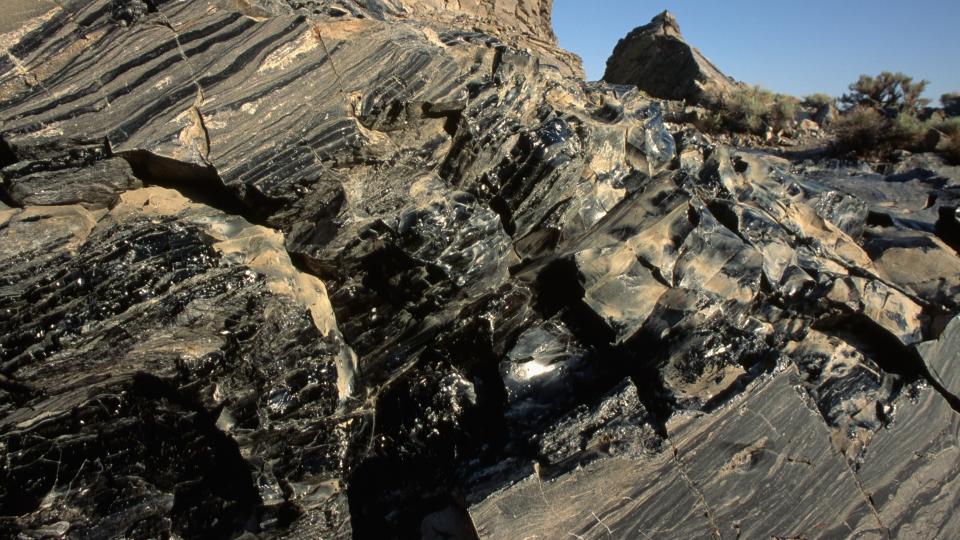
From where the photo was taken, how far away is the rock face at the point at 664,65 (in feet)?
66.0

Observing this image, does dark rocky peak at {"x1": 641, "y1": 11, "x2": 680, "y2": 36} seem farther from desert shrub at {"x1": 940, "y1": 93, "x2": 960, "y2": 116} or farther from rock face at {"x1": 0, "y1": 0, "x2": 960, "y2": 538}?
rock face at {"x1": 0, "y1": 0, "x2": 960, "y2": 538}

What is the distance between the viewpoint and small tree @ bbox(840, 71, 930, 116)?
20147mm

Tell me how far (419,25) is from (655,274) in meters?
4.19

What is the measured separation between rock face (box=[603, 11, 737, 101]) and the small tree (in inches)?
152

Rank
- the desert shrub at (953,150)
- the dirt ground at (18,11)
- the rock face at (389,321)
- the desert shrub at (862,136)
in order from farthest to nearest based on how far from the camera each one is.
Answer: the desert shrub at (862,136) → the desert shrub at (953,150) → the dirt ground at (18,11) → the rock face at (389,321)

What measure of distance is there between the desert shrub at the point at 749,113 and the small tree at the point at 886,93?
147 inches

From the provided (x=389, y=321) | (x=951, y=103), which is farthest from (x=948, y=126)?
(x=389, y=321)

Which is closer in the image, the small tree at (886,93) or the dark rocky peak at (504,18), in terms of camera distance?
the dark rocky peak at (504,18)

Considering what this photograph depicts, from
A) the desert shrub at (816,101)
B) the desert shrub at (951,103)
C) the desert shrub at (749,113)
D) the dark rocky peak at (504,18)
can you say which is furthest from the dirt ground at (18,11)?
the desert shrub at (951,103)

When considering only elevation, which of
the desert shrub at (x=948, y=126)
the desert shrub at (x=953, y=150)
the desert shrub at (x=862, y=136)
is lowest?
the desert shrub at (x=953, y=150)

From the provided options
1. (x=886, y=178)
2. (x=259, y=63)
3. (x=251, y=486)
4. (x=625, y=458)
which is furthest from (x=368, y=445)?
(x=886, y=178)

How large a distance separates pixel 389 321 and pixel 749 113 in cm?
1431

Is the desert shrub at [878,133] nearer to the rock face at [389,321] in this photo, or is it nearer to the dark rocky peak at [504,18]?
the dark rocky peak at [504,18]

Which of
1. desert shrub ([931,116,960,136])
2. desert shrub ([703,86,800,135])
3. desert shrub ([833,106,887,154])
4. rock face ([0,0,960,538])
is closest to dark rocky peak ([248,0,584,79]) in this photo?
rock face ([0,0,960,538])
